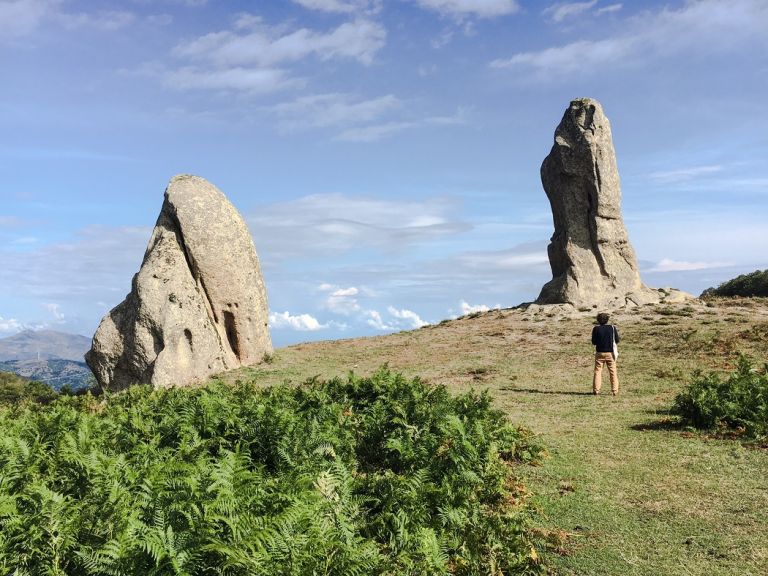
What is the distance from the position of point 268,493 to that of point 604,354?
13940 mm

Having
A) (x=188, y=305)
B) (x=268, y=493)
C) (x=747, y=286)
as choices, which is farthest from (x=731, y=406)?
(x=747, y=286)

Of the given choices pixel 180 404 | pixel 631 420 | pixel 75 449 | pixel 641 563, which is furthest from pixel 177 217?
pixel 641 563

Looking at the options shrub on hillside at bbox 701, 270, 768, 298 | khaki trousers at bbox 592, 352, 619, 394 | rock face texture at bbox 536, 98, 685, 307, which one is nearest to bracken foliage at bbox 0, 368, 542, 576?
khaki trousers at bbox 592, 352, 619, 394

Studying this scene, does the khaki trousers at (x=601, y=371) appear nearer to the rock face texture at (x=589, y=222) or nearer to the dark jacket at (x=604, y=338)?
the dark jacket at (x=604, y=338)

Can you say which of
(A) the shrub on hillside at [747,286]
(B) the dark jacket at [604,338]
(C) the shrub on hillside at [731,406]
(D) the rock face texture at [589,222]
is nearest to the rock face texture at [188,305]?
(B) the dark jacket at [604,338]

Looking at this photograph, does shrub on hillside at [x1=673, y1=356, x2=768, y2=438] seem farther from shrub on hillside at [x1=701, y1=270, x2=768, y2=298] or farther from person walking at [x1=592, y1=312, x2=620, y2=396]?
shrub on hillside at [x1=701, y1=270, x2=768, y2=298]

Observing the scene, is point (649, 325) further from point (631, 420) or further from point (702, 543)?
point (702, 543)

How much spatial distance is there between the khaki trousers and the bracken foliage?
6353 mm

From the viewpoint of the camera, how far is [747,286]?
49875 mm

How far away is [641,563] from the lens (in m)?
7.40

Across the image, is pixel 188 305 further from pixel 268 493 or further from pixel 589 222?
pixel 589 222

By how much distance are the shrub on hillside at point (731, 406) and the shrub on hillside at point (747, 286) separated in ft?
121

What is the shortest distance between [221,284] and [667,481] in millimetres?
18359

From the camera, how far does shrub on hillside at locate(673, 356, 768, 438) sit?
12.7 meters
